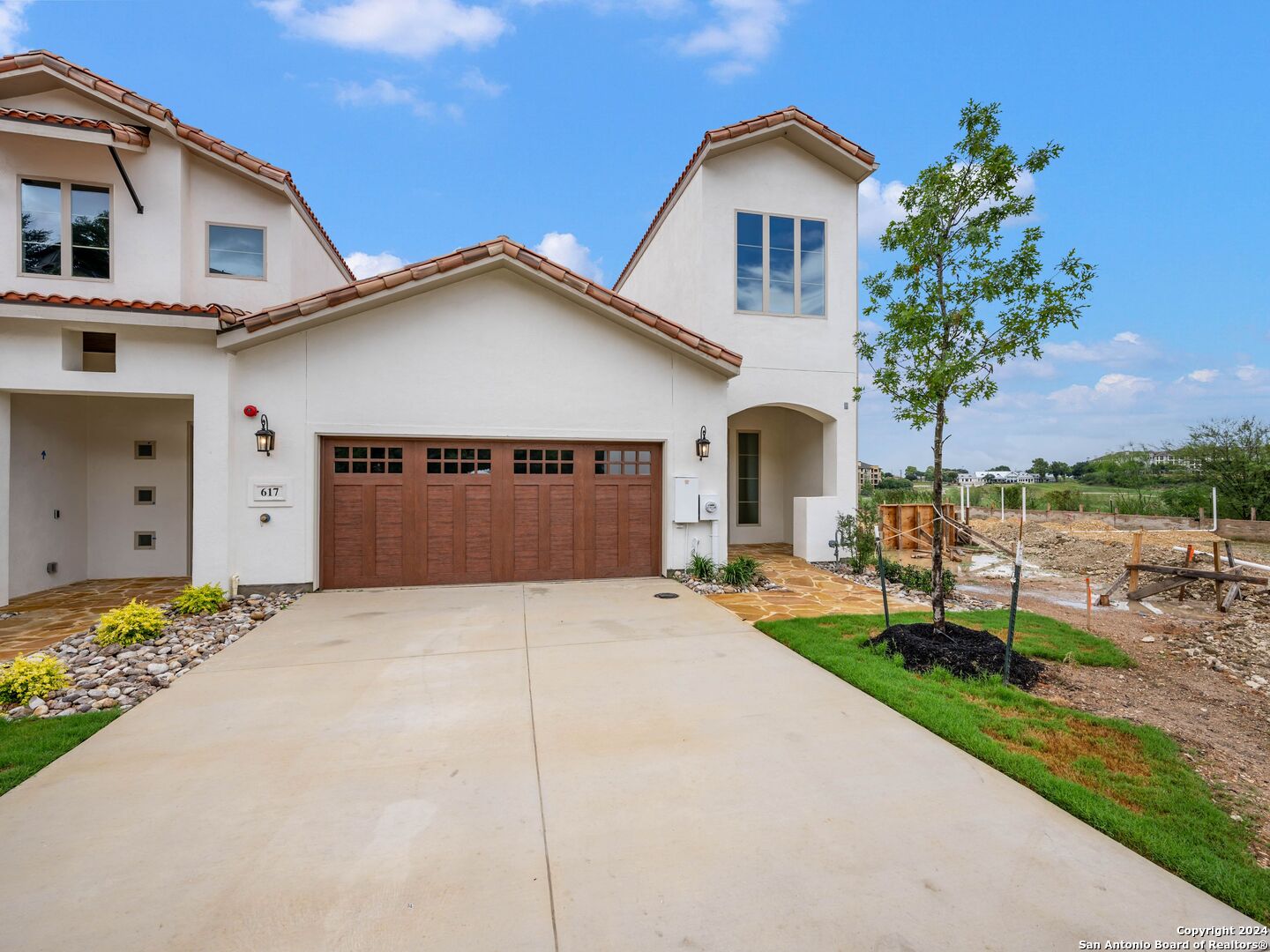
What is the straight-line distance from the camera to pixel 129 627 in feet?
20.1

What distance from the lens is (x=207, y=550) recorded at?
798 centimetres

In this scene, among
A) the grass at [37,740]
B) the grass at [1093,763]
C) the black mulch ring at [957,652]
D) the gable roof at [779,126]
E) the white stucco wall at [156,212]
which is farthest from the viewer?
the gable roof at [779,126]

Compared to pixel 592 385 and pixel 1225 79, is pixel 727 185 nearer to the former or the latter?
pixel 592 385

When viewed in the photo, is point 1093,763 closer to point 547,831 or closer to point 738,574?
point 547,831

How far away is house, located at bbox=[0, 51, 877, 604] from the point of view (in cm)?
797

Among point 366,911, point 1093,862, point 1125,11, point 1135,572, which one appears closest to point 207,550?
point 366,911

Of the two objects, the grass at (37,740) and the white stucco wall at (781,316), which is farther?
the white stucco wall at (781,316)

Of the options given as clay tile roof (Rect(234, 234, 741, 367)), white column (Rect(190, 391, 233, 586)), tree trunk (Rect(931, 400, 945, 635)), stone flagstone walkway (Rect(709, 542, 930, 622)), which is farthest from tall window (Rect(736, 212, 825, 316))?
white column (Rect(190, 391, 233, 586))

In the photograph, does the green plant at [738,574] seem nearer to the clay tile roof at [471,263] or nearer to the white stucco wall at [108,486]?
the clay tile roof at [471,263]

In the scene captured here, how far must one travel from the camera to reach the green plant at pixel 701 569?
9.61m

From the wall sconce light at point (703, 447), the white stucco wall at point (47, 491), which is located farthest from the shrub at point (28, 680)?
the wall sconce light at point (703, 447)

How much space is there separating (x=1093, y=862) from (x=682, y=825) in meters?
2.07

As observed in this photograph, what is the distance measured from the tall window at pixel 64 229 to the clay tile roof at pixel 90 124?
1.02 meters

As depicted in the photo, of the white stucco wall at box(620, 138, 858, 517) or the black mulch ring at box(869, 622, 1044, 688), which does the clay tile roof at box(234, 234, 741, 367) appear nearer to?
the white stucco wall at box(620, 138, 858, 517)
